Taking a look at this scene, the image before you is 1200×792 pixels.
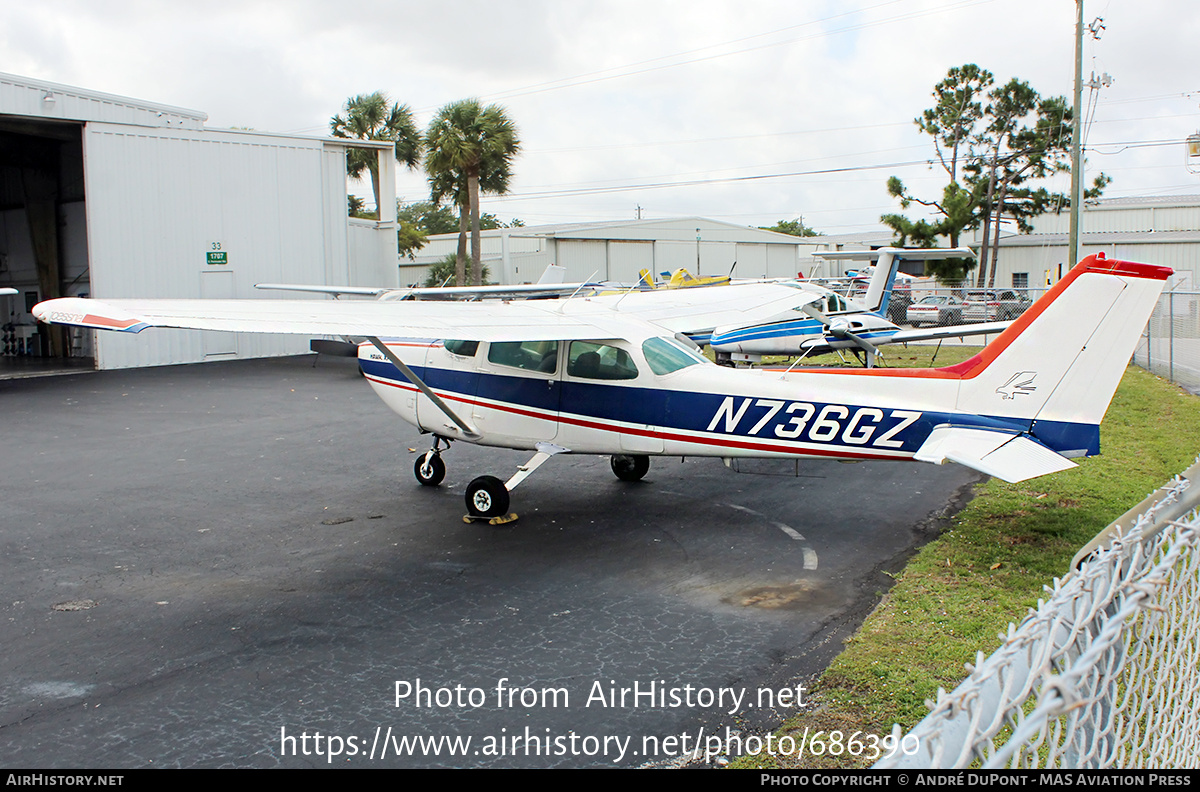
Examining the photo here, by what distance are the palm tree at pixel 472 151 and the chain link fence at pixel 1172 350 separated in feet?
90.0

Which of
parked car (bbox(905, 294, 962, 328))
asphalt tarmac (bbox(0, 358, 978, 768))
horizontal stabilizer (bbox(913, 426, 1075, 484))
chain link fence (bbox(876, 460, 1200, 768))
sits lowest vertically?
asphalt tarmac (bbox(0, 358, 978, 768))

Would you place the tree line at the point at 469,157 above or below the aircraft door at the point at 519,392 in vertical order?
above

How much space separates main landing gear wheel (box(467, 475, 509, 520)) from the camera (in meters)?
8.55

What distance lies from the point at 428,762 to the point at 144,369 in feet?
75.6

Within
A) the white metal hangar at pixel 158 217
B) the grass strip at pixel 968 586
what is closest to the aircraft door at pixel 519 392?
the grass strip at pixel 968 586

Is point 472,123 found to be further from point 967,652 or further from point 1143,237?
point 1143,237

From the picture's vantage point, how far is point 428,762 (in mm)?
4281

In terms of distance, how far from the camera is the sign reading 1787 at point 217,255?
2583cm

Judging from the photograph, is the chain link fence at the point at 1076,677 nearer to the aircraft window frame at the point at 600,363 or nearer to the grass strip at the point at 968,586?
the grass strip at the point at 968,586

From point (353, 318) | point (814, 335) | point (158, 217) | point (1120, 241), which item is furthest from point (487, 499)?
point (1120, 241)

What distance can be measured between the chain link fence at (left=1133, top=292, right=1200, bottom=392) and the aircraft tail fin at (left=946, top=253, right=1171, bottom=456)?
1074 cm

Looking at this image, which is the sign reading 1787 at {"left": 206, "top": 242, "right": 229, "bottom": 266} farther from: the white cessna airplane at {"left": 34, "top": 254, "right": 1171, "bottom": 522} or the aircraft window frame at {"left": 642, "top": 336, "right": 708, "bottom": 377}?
the aircraft window frame at {"left": 642, "top": 336, "right": 708, "bottom": 377}

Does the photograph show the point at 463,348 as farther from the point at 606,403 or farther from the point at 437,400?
the point at 606,403

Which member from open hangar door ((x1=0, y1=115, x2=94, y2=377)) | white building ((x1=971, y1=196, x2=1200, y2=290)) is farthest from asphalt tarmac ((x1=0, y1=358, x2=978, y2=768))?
white building ((x1=971, y1=196, x2=1200, y2=290))
